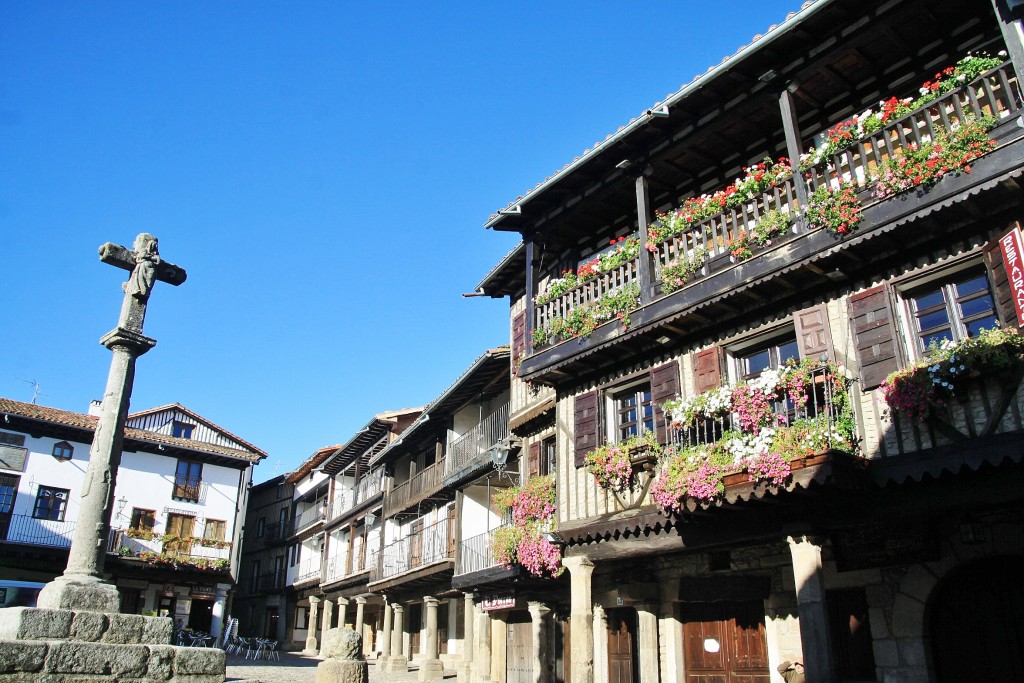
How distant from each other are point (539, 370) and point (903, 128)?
6892 mm

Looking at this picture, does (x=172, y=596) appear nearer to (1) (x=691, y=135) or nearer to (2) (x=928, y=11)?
(1) (x=691, y=135)

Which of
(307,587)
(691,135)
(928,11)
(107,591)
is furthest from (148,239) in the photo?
(307,587)

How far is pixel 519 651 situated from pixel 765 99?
14.6 meters

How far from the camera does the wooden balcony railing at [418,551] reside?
2362cm

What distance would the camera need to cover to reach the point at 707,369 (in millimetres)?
11781

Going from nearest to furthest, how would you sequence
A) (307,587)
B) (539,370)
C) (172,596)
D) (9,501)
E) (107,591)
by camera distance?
(107,591) → (539,370) → (9,501) → (172,596) → (307,587)

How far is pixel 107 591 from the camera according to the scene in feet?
26.9

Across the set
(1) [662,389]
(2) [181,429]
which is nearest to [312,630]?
(2) [181,429]

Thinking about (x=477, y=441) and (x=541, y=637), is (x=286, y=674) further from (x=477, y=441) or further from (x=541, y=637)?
(x=541, y=637)

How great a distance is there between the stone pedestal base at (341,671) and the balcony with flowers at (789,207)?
606cm

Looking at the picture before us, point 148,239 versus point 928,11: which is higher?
point 928,11

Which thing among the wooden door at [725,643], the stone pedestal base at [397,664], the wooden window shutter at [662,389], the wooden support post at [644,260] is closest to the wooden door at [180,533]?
the stone pedestal base at [397,664]

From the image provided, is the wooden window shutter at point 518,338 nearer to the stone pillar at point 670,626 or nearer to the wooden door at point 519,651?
the wooden door at point 519,651

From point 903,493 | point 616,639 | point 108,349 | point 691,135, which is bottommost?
point 616,639
